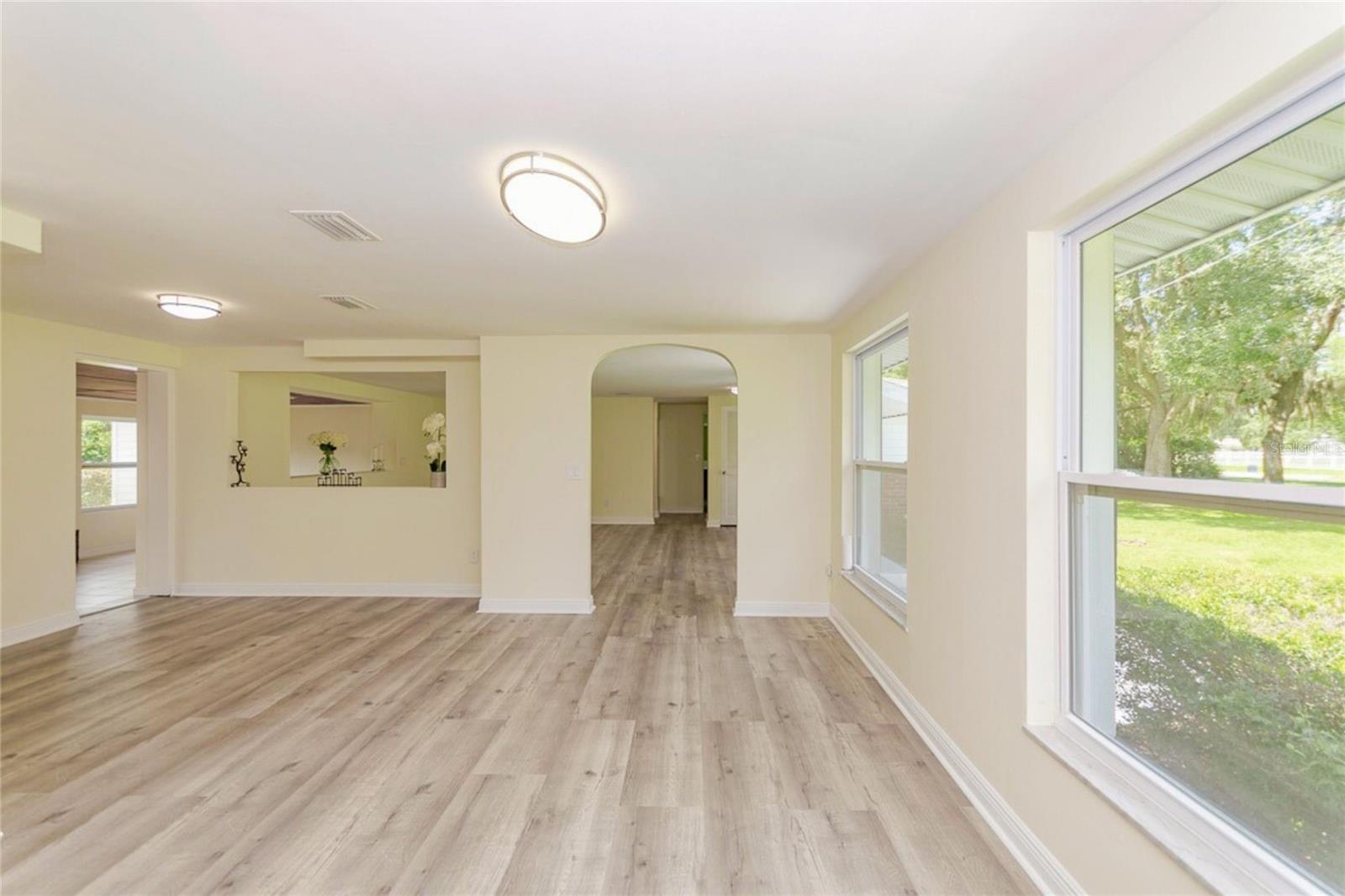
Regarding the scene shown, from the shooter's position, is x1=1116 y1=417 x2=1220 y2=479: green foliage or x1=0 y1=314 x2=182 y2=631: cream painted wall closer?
x1=1116 y1=417 x2=1220 y2=479: green foliage

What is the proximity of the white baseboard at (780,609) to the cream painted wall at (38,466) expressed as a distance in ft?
16.8

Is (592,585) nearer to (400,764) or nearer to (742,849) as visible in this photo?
(400,764)

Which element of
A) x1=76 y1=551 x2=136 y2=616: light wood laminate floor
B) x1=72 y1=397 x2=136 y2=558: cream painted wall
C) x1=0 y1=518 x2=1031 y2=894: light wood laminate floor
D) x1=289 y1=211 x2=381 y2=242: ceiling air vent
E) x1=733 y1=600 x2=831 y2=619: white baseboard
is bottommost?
x1=76 y1=551 x2=136 y2=616: light wood laminate floor

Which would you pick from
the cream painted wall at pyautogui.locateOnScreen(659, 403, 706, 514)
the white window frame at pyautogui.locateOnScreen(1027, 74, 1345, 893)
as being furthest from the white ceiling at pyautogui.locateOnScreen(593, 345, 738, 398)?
the white window frame at pyautogui.locateOnScreen(1027, 74, 1345, 893)

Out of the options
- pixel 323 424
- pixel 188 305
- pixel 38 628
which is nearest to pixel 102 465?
pixel 323 424

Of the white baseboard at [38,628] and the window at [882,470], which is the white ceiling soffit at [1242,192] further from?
the white baseboard at [38,628]

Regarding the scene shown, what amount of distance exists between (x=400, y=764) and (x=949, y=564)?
245 cm

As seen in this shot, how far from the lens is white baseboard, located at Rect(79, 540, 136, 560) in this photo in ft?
22.8

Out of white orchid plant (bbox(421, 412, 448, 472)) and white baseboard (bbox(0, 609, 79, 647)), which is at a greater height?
white orchid plant (bbox(421, 412, 448, 472))

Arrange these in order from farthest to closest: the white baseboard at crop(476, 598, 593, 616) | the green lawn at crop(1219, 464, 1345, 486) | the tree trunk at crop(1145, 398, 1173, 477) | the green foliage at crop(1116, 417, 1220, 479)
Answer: the white baseboard at crop(476, 598, 593, 616) → the tree trunk at crop(1145, 398, 1173, 477) → the green foliage at crop(1116, 417, 1220, 479) → the green lawn at crop(1219, 464, 1345, 486)

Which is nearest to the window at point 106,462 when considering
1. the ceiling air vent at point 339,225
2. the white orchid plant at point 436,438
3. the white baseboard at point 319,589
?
the white baseboard at point 319,589

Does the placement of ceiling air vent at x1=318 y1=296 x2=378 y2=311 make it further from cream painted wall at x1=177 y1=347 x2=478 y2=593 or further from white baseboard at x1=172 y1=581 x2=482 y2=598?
white baseboard at x1=172 y1=581 x2=482 y2=598

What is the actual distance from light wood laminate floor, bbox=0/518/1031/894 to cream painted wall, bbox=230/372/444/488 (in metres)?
2.24

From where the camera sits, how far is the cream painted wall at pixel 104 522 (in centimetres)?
701
